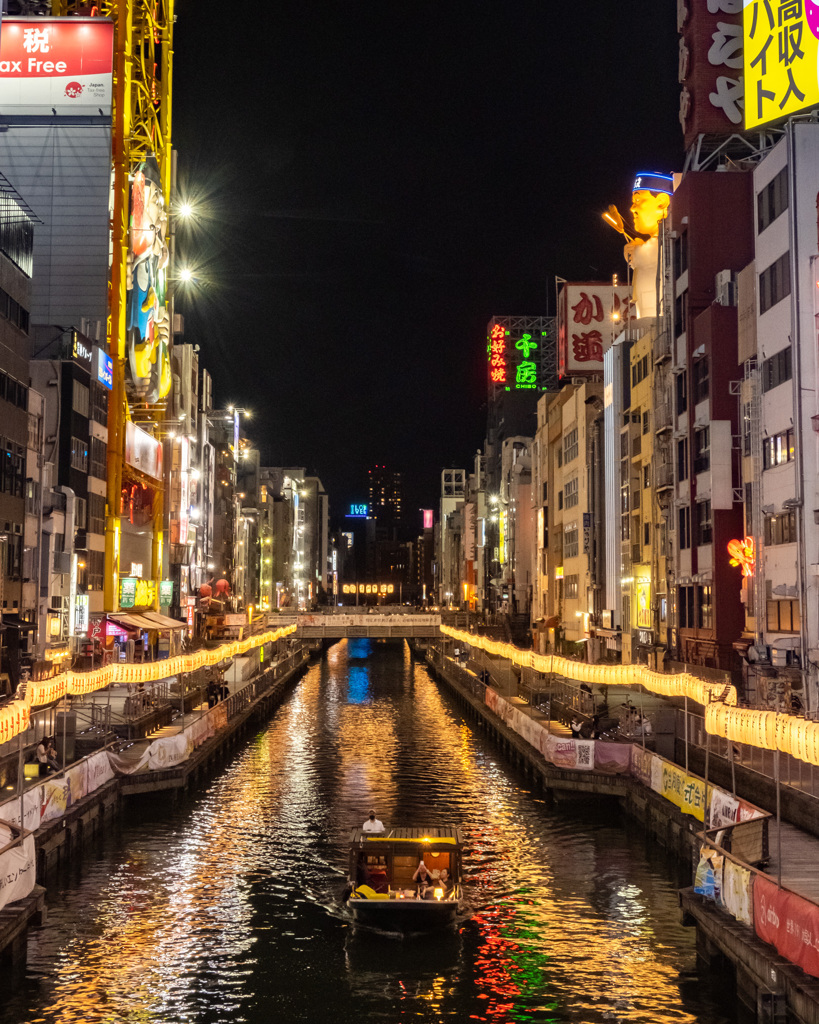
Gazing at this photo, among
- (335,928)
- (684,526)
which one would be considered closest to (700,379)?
(684,526)

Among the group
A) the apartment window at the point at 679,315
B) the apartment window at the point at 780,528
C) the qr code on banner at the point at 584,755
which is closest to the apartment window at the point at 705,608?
the apartment window at the point at 780,528

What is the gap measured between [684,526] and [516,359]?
10188cm

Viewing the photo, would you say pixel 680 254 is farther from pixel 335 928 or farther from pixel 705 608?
pixel 335 928

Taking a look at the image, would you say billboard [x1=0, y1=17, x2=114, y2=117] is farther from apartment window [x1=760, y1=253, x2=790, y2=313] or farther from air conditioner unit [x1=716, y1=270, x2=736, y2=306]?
apartment window [x1=760, y1=253, x2=790, y2=313]

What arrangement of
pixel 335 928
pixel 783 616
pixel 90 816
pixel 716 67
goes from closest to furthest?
pixel 335 928 → pixel 90 816 → pixel 783 616 → pixel 716 67

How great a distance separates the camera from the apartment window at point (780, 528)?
163ft

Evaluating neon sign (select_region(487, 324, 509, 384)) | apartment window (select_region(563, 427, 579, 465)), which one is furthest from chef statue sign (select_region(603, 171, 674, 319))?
neon sign (select_region(487, 324, 509, 384))

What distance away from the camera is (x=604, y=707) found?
5784cm

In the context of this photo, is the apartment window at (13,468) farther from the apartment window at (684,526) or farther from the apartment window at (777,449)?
the apartment window at (777,449)

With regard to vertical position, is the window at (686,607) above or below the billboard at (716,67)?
below

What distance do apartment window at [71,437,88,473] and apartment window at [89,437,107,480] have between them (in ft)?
7.17

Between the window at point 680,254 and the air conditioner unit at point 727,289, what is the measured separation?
4077 mm

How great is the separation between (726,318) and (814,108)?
11.6 m

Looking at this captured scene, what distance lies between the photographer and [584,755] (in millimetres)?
47500
